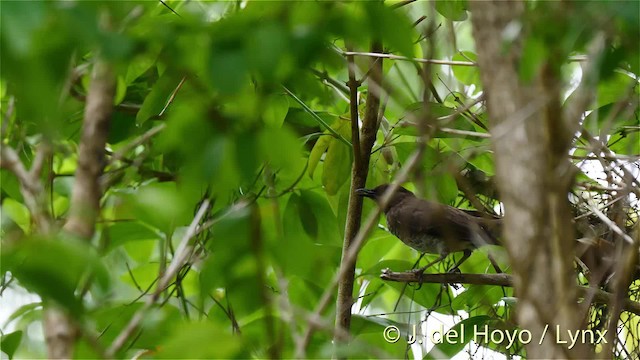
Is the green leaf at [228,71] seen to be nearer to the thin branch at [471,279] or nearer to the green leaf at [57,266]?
the green leaf at [57,266]

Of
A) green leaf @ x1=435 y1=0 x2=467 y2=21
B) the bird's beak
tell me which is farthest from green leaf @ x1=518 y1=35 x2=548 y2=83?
the bird's beak

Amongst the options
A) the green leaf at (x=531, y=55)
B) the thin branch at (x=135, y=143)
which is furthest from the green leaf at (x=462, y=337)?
the green leaf at (x=531, y=55)

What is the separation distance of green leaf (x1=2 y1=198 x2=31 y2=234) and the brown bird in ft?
5.00

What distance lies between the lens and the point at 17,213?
3760 millimetres

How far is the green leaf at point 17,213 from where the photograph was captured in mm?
3703

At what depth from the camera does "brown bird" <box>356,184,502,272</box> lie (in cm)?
338

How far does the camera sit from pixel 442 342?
287cm

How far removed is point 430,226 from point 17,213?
6.09ft

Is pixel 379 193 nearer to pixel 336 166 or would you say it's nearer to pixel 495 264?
pixel 336 166

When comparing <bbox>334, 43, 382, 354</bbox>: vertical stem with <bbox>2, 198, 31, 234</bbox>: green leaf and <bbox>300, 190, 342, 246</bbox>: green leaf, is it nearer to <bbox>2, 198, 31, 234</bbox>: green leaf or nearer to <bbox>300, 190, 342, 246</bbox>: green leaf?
<bbox>300, 190, 342, 246</bbox>: green leaf

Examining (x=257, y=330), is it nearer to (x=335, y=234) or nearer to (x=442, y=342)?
(x=442, y=342)

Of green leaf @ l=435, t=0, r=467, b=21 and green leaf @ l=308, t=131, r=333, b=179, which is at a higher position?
green leaf @ l=435, t=0, r=467, b=21

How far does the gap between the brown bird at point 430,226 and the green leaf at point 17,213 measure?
152 cm

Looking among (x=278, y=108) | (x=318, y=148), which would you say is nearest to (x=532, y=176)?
(x=278, y=108)
